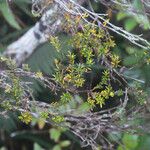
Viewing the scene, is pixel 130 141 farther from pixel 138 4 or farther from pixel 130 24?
pixel 138 4

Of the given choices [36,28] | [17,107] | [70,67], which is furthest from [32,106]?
[36,28]

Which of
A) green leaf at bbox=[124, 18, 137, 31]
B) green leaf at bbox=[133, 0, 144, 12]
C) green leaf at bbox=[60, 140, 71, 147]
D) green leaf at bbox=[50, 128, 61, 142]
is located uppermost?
green leaf at bbox=[133, 0, 144, 12]

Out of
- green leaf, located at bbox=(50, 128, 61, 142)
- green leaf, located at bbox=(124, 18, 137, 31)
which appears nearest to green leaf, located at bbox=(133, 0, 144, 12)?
green leaf, located at bbox=(124, 18, 137, 31)

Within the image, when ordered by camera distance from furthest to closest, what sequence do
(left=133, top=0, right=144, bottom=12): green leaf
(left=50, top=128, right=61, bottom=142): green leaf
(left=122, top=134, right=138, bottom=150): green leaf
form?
(left=50, top=128, right=61, bottom=142): green leaf
(left=122, top=134, right=138, bottom=150): green leaf
(left=133, top=0, right=144, bottom=12): green leaf

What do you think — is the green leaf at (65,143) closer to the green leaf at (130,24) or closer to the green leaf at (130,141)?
the green leaf at (130,141)

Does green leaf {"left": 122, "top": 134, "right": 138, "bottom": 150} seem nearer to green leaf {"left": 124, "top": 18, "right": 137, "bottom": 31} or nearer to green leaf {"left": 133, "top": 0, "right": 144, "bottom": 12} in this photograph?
green leaf {"left": 124, "top": 18, "right": 137, "bottom": 31}

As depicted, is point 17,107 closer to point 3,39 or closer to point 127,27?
point 127,27

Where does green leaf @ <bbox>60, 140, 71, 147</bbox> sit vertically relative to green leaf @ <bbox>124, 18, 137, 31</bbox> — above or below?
below

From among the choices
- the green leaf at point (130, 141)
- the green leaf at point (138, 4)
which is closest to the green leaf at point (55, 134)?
the green leaf at point (130, 141)

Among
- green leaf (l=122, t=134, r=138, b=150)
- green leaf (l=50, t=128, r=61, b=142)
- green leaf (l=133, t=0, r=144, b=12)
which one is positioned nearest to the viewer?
green leaf (l=133, t=0, r=144, b=12)

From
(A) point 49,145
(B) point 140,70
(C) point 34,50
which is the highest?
(C) point 34,50

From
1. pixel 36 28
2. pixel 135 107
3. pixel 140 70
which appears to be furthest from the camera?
pixel 36 28
